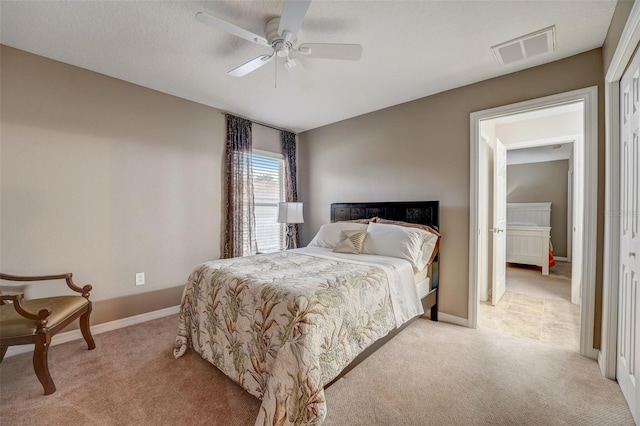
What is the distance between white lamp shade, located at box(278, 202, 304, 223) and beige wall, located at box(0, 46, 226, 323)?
2.92 feet

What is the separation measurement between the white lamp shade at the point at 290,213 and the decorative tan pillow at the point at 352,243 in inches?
42.0

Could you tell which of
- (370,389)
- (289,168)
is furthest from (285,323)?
Result: (289,168)

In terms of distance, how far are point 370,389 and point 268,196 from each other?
10.1 feet

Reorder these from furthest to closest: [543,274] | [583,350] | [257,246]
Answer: [543,274]
[257,246]
[583,350]

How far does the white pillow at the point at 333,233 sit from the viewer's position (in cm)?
320

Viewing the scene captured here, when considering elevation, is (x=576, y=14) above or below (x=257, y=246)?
above

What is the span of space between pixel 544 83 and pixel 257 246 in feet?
12.4

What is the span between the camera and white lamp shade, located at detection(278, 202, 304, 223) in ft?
12.3

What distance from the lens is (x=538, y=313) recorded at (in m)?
3.13

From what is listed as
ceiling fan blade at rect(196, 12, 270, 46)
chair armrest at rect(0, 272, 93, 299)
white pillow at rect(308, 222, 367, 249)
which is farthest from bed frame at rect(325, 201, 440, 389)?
chair armrest at rect(0, 272, 93, 299)

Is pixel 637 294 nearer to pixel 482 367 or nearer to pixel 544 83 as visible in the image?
pixel 482 367

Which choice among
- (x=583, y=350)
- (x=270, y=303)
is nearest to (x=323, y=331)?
(x=270, y=303)

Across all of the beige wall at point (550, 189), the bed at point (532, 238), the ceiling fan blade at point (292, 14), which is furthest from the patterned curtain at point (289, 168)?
the beige wall at point (550, 189)

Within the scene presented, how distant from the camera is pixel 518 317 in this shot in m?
3.02
